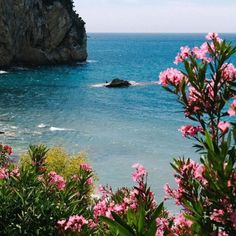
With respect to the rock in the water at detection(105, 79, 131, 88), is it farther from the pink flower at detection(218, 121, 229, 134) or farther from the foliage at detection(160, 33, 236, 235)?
the pink flower at detection(218, 121, 229, 134)

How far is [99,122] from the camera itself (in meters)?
67.0

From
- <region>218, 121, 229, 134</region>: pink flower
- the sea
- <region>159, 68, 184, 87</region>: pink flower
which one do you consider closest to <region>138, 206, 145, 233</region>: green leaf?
<region>218, 121, 229, 134</region>: pink flower

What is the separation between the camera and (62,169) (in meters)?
31.9

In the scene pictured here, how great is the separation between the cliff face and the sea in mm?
8205

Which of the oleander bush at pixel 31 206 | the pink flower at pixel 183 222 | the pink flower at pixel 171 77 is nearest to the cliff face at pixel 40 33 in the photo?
the oleander bush at pixel 31 206

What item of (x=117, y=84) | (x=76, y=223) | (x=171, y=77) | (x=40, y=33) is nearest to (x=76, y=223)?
(x=76, y=223)

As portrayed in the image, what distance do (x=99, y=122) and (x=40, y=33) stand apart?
68.5 m

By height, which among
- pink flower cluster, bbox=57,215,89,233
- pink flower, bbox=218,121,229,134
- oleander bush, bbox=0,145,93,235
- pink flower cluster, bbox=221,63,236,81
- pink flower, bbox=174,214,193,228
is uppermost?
pink flower cluster, bbox=221,63,236,81

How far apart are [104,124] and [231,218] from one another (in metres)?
60.9

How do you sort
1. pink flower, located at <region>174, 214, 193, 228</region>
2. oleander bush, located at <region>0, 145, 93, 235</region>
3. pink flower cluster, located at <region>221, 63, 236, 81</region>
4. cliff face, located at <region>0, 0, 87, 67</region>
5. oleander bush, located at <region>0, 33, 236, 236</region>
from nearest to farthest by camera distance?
oleander bush, located at <region>0, 33, 236, 236</region>
pink flower, located at <region>174, 214, 193, 228</region>
pink flower cluster, located at <region>221, 63, 236, 81</region>
oleander bush, located at <region>0, 145, 93, 235</region>
cliff face, located at <region>0, 0, 87, 67</region>

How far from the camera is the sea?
47.9 metres

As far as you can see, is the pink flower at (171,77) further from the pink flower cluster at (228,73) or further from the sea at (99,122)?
the sea at (99,122)

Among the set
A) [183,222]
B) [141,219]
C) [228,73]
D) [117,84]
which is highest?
[228,73]

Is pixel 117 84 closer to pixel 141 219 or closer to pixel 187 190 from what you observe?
pixel 187 190
